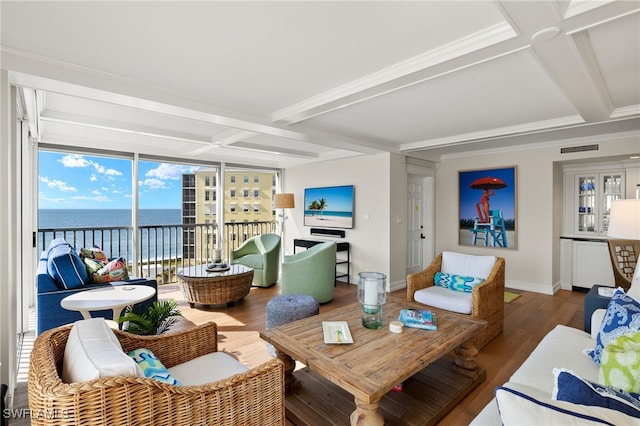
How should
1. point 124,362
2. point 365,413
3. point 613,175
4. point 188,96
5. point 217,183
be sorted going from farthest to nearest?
point 217,183
point 613,175
point 188,96
point 365,413
point 124,362

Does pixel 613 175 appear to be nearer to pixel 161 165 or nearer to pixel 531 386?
pixel 531 386

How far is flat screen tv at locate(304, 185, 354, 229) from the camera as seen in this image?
5551 mm

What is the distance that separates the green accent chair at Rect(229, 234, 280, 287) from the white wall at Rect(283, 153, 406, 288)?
124cm

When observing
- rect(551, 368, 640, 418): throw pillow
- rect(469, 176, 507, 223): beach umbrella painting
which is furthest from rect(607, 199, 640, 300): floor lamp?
rect(469, 176, 507, 223): beach umbrella painting

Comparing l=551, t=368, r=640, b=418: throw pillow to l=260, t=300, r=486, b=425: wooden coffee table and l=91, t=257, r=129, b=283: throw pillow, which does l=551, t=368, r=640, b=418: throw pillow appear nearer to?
l=260, t=300, r=486, b=425: wooden coffee table

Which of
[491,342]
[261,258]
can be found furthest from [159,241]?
[491,342]

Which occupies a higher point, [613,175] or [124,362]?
[613,175]

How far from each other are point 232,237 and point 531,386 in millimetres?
5652

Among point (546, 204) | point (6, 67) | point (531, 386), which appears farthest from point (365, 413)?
point (546, 204)

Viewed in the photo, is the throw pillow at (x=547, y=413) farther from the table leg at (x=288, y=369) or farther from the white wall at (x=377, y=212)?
the white wall at (x=377, y=212)

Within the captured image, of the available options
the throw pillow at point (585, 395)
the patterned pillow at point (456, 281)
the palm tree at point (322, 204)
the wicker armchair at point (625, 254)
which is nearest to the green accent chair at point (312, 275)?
the patterned pillow at point (456, 281)

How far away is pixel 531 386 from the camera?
61.2 inches

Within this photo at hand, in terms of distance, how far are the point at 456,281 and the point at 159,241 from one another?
484cm

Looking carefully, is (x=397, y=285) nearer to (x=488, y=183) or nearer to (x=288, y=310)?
(x=488, y=183)
